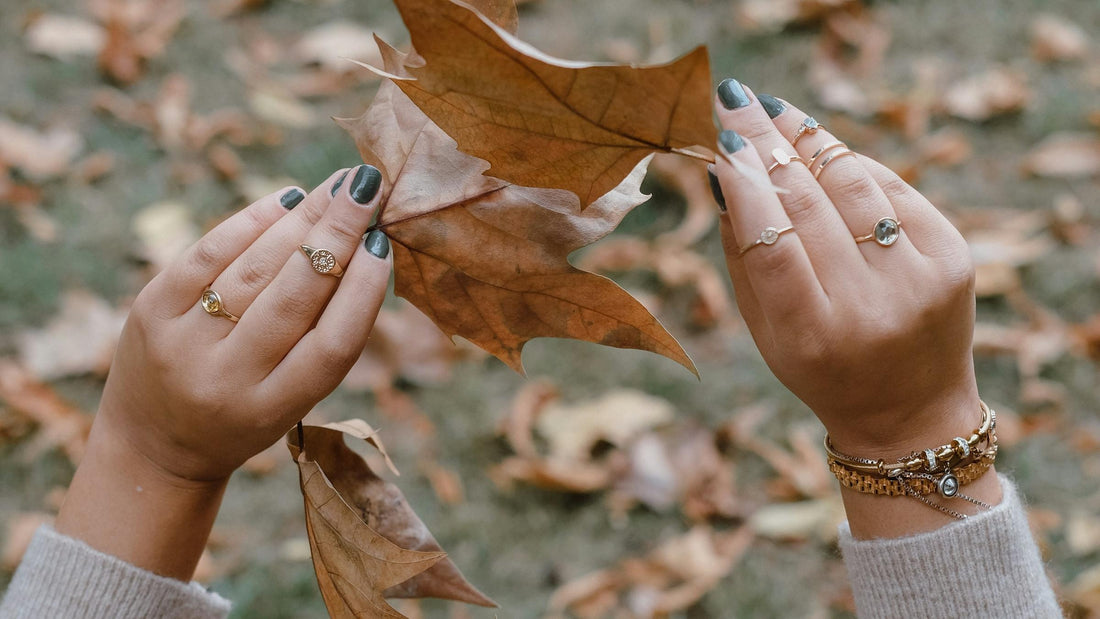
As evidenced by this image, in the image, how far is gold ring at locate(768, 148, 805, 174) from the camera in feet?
2.75

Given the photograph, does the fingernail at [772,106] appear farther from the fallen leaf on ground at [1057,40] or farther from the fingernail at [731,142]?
the fallen leaf on ground at [1057,40]

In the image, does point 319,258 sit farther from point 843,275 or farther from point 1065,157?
point 1065,157

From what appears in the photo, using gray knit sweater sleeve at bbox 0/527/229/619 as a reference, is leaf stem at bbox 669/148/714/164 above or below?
above

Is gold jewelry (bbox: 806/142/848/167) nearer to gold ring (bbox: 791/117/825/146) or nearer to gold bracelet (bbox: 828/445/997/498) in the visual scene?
gold ring (bbox: 791/117/825/146)

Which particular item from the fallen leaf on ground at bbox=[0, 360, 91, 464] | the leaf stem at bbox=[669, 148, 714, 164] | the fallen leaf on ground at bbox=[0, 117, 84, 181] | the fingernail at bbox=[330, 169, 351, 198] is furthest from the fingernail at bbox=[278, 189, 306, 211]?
the fallen leaf on ground at bbox=[0, 117, 84, 181]

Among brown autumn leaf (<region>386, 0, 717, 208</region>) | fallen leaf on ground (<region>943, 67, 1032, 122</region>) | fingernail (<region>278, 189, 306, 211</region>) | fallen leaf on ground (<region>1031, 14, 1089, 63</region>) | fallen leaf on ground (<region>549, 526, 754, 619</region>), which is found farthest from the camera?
fallen leaf on ground (<region>1031, 14, 1089, 63</region>)

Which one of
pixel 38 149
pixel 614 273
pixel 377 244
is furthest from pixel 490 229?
pixel 38 149

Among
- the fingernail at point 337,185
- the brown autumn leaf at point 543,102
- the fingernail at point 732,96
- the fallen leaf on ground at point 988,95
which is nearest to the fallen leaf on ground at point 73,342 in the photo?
the fingernail at point 337,185

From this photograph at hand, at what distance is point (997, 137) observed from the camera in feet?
7.89

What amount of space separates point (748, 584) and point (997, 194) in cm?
126

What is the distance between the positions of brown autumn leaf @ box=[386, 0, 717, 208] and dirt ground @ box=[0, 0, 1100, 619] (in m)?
0.96

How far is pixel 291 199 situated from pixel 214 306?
0.43 ft

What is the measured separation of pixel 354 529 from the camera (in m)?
0.85

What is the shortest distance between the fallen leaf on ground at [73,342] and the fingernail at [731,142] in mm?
1516
